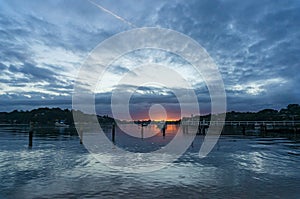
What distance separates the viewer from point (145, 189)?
10500mm

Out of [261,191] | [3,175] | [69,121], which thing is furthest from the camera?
[69,121]

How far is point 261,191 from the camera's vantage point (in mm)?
10273

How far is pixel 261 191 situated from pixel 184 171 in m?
4.66

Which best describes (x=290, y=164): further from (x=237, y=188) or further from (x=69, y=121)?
(x=69, y=121)

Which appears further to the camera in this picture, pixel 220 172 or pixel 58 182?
pixel 220 172

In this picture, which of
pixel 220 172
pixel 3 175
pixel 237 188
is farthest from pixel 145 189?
pixel 3 175

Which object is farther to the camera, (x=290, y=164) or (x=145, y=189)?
(x=290, y=164)

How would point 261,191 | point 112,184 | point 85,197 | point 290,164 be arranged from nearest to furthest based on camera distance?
point 85,197 < point 261,191 < point 112,184 < point 290,164

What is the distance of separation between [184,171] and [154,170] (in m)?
1.63

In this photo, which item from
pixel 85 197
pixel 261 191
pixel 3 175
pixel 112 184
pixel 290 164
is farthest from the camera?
pixel 290 164

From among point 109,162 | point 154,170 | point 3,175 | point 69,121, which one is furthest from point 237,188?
point 69,121

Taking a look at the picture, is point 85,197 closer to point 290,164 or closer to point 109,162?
point 109,162

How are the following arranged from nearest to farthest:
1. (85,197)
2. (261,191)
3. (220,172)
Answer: (85,197), (261,191), (220,172)

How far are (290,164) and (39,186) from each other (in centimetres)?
1447
